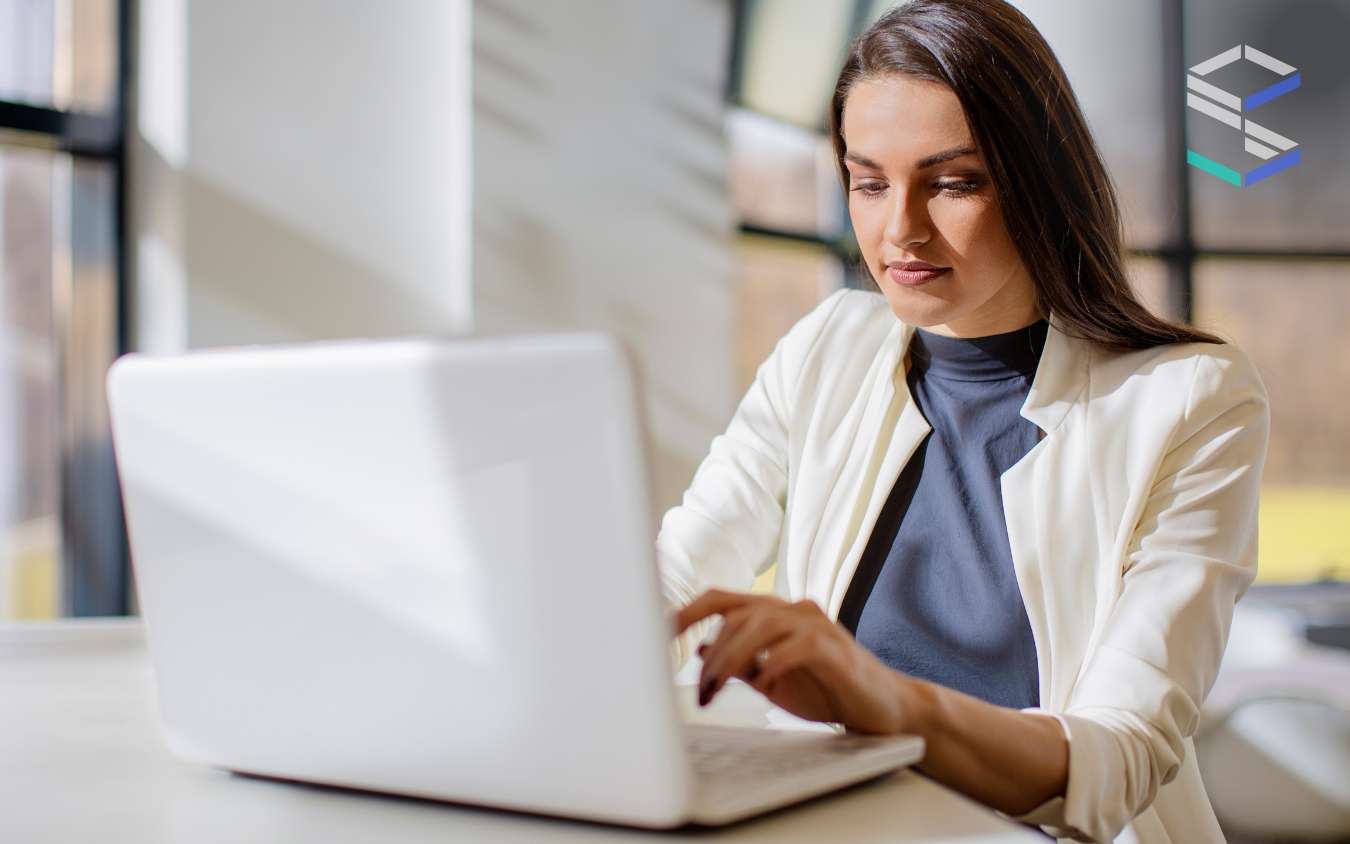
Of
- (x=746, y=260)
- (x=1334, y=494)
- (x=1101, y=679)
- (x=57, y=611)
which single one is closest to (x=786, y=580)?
(x=1101, y=679)

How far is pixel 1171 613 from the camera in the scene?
95 centimetres

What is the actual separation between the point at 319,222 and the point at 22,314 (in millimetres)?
783

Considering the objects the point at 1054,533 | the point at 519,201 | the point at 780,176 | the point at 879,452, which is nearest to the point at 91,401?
the point at 519,201

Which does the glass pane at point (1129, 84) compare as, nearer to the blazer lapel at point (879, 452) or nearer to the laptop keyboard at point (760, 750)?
the blazer lapel at point (879, 452)

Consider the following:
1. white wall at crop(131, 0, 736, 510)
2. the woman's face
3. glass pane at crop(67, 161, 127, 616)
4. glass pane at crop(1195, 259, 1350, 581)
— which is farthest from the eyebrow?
glass pane at crop(1195, 259, 1350, 581)

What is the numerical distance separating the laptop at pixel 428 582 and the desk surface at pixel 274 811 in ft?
0.04

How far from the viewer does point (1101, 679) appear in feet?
3.03

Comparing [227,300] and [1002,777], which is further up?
[227,300]

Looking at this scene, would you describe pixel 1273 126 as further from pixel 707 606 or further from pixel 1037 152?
pixel 707 606

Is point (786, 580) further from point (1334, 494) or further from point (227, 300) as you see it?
point (1334, 494)

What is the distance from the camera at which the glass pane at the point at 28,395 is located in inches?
123

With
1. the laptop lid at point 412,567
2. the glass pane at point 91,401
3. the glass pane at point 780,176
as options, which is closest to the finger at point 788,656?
the laptop lid at point 412,567

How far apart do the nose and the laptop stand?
1.84 ft

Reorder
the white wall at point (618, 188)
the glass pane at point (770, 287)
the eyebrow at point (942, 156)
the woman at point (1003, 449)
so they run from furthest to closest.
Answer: the glass pane at point (770, 287) < the white wall at point (618, 188) < the eyebrow at point (942, 156) < the woman at point (1003, 449)
